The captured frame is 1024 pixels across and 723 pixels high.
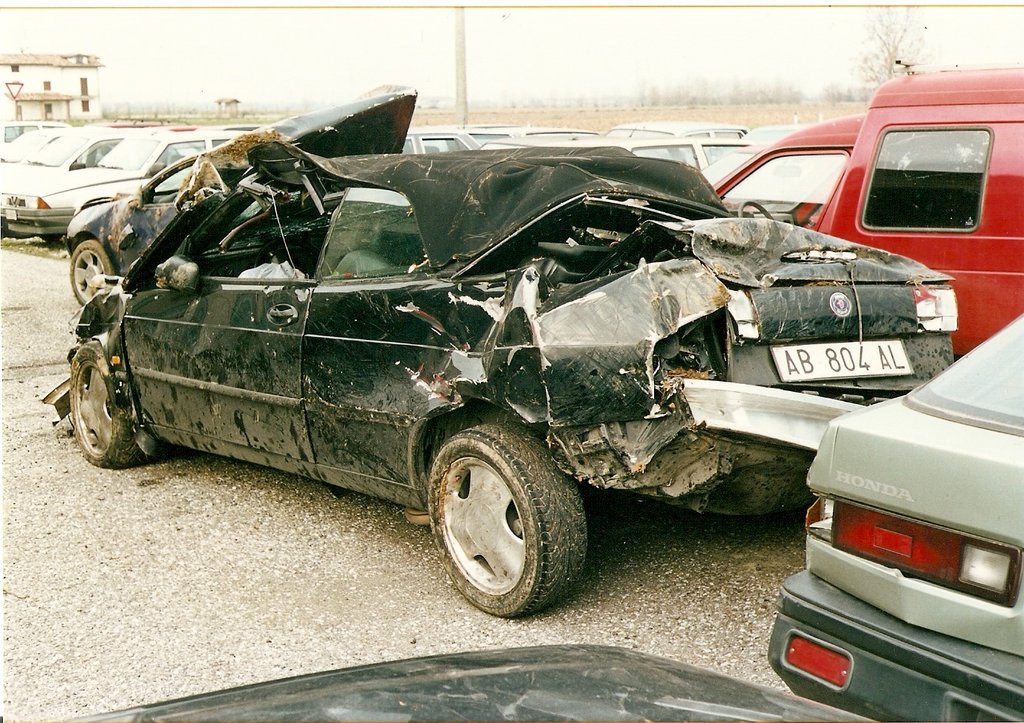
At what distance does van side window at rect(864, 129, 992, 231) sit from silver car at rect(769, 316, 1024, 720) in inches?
110

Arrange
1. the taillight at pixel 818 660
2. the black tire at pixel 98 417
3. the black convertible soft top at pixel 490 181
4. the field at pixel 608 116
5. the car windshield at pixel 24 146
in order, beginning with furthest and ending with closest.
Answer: the field at pixel 608 116 → the car windshield at pixel 24 146 → the black tire at pixel 98 417 → the black convertible soft top at pixel 490 181 → the taillight at pixel 818 660

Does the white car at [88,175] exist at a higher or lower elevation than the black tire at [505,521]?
higher

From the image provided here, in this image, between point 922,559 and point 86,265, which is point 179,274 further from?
point 86,265

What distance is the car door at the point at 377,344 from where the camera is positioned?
4.02 metres

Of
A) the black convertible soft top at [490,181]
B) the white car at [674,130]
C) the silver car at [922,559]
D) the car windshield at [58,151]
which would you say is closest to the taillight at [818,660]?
the silver car at [922,559]

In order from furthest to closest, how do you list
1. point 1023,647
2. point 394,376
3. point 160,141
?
→ point 160,141, point 394,376, point 1023,647

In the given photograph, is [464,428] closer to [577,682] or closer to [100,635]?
[100,635]

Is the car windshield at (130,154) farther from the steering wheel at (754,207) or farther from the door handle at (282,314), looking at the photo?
the door handle at (282,314)

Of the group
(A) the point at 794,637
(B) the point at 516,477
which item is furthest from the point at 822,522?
(B) the point at 516,477

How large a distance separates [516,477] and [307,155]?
1835mm

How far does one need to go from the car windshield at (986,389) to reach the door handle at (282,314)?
2.72m

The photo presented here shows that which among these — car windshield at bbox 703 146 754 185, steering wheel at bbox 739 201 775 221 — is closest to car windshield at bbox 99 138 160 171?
car windshield at bbox 703 146 754 185

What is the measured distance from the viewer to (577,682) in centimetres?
193

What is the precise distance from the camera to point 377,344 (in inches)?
166
